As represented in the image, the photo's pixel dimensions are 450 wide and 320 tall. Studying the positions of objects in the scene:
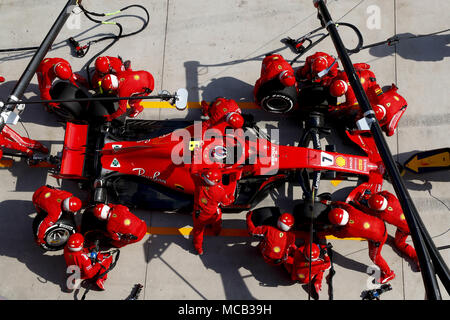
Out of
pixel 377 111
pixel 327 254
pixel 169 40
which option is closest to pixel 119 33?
pixel 169 40

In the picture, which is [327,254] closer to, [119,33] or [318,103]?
[318,103]

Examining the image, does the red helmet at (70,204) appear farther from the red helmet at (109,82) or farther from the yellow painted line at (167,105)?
the yellow painted line at (167,105)

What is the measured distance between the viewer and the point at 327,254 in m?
6.15

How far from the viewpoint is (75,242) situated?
18.0ft

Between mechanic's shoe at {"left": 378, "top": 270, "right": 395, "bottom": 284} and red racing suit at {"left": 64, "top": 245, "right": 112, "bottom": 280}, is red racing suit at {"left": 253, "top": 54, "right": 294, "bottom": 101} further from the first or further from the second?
red racing suit at {"left": 64, "top": 245, "right": 112, "bottom": 280}

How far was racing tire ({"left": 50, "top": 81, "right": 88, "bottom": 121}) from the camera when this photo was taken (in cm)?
635

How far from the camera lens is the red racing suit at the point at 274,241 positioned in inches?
219

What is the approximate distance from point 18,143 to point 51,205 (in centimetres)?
168

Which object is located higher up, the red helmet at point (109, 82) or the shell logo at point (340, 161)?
the red helmet at point (109, 82)

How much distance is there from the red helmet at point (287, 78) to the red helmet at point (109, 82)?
3.06 meters

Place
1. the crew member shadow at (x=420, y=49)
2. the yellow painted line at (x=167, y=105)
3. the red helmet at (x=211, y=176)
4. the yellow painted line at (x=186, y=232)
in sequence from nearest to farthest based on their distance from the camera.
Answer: the red helmet at (x=211, y=176)
the yellow painted line at (x=186, y=232)
the yellow painted line at (x=167, y=105)
the crew member shadow at (x=420, y=49)

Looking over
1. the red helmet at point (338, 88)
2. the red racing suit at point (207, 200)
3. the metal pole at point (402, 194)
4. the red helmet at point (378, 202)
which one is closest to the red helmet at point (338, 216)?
the red helmet at point (378, 202)

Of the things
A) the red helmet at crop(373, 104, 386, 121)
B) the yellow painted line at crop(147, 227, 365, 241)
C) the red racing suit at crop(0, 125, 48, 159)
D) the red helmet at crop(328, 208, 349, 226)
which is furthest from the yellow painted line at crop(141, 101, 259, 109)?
the red helmet at crop(328, 208, 349, 226)

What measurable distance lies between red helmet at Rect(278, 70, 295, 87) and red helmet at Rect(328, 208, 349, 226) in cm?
235
